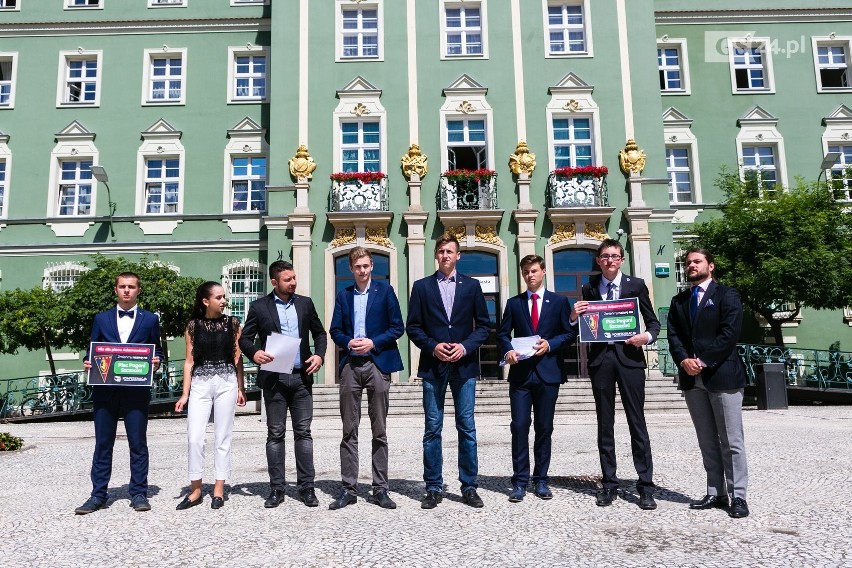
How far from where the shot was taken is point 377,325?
594 cm

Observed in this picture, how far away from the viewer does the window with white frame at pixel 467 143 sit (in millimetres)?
20359

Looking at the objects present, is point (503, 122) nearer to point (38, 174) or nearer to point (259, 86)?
point (259, 86)

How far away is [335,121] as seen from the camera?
2017 centimetres

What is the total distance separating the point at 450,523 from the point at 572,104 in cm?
1734

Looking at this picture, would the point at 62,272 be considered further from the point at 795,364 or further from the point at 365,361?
the point at 795,364

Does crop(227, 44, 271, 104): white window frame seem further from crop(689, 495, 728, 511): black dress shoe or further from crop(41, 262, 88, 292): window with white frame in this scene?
crop(689, 495, 728, 511): black dress shoe

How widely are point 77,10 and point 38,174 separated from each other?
18.8ft

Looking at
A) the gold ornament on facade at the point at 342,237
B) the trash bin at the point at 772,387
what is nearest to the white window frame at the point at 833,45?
the trash bin at the point at 772,387

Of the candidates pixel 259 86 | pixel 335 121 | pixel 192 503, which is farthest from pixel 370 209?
pixel 192 503

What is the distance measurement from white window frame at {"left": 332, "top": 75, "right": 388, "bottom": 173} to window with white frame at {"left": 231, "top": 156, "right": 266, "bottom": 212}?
11.1ft

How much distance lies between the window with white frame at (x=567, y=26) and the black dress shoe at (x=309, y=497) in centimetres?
1807

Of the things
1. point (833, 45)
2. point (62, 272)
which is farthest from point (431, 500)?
point (833, 45)

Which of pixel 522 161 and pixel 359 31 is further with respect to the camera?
pixel 359 31

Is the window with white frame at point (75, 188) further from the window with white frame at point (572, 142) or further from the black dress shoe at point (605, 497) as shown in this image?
the black dress shoe at point (605, 497)
